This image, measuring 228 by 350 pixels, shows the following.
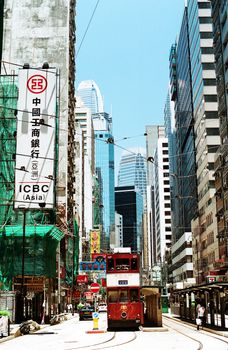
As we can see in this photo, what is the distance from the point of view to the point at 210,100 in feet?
307

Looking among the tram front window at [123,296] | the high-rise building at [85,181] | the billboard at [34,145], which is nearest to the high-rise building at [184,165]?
the high-rise building at [85,181]

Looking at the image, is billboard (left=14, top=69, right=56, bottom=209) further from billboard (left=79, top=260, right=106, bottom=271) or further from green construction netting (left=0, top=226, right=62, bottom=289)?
billboard (left=79, top=260, right=106, bottom=271)

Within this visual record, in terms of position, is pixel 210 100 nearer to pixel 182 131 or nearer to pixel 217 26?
pixel 217 26

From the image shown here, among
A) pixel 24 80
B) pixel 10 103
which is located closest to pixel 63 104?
pixel 10 103

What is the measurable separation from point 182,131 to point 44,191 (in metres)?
78.6

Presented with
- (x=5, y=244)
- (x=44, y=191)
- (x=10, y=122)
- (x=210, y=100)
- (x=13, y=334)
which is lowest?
(x=13, y=334)

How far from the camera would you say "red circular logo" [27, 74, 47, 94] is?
50000 millimetres

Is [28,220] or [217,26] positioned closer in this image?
[28,220]

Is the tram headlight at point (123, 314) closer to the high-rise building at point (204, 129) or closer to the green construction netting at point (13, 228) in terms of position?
the green construction netting at point (13, 228)

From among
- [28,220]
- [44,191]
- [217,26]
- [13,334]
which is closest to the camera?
[13,334]

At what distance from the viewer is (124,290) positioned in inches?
1275

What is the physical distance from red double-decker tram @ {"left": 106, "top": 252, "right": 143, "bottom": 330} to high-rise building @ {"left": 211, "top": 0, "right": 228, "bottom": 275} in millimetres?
34465

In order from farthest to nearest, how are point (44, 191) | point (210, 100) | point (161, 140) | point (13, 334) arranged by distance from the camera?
1. point (161, 140)
2. point (210, 100)
3. point (44, 191)
4. point (13, 334)

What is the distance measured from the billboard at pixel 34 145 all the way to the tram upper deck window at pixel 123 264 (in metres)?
17.3
